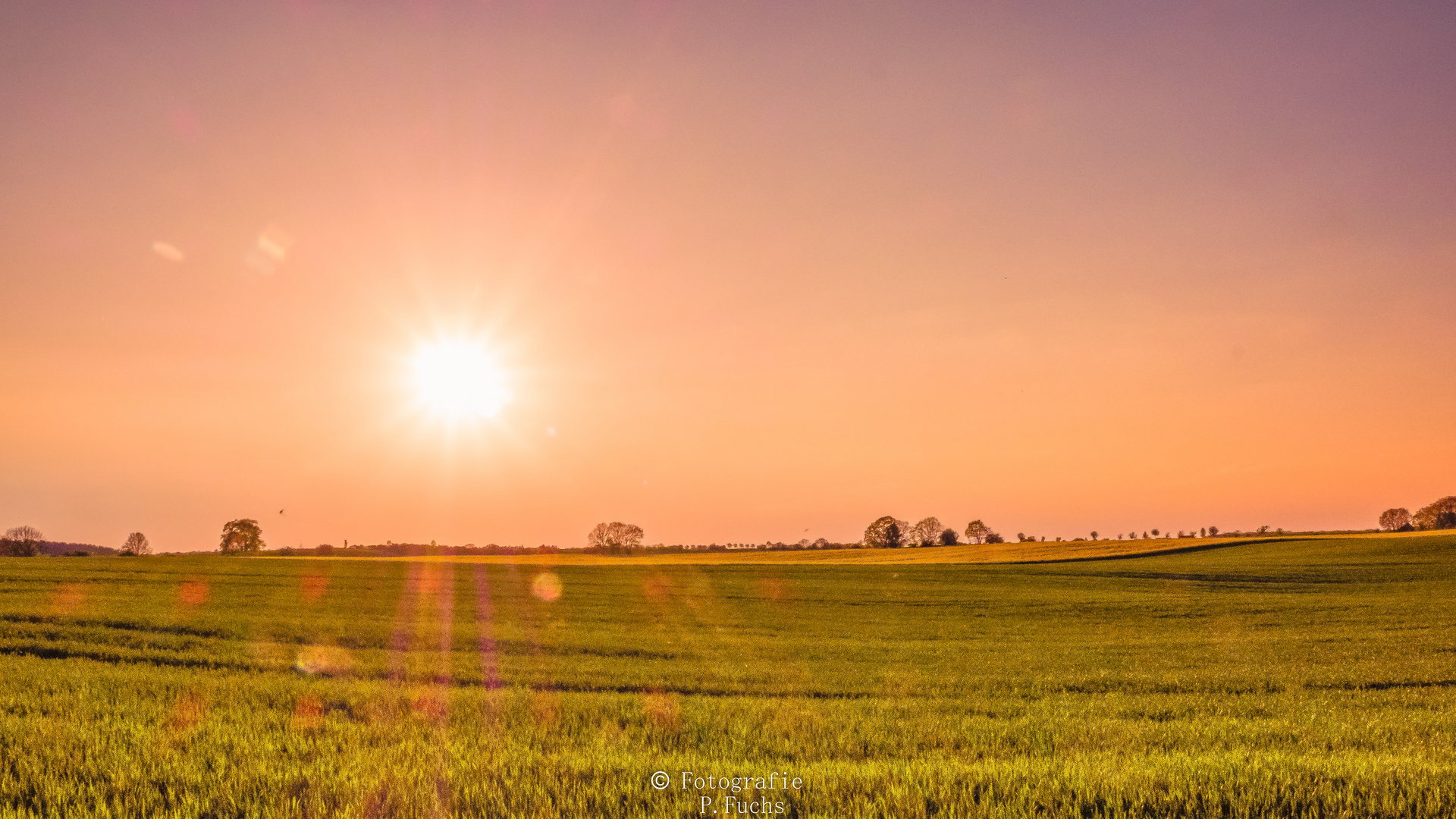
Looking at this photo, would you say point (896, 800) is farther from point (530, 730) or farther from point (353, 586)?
point (353, 586)

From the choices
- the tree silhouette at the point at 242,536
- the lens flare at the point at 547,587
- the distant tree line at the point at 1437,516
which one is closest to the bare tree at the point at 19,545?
the tree silhouette at the point at 242,536

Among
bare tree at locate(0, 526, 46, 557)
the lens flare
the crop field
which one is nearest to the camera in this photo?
the crop field

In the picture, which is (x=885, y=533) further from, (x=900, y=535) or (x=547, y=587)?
(x=547, y=587)

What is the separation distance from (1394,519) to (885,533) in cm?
10416

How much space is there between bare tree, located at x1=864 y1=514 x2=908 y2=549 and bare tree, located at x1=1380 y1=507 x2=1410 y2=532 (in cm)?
9746

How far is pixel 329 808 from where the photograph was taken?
5.45 m

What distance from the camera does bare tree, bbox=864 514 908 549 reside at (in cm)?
14638

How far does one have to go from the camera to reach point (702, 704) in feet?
38.9

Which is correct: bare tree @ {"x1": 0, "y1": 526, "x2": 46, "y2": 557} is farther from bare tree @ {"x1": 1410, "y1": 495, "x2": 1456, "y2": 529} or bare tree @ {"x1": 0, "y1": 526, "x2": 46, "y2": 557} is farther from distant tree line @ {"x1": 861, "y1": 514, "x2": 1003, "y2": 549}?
bare tree @ {"x1": 1410, "y1": 495, "x2": 1456, "y2": 529}

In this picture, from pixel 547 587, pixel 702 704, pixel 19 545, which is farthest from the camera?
pixel 19 545

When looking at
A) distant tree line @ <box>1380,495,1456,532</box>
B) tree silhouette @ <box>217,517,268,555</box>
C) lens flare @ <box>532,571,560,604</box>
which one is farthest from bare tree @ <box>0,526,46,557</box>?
distant tree line @ <box>1380,495,1456,532</box>

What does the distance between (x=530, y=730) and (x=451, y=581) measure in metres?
40.0

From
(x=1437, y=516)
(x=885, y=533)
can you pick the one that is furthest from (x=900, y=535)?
(x=1437, y=516)

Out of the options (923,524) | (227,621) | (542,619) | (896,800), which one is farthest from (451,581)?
(923,524)
